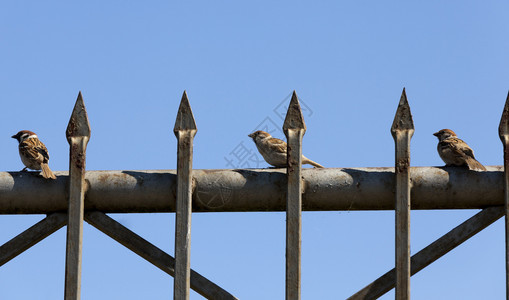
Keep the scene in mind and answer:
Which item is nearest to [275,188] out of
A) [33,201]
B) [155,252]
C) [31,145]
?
[155,252]

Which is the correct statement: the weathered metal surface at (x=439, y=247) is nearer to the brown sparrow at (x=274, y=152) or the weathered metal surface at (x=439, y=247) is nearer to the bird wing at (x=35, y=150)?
the brown sparrow at (x=274, y=152)

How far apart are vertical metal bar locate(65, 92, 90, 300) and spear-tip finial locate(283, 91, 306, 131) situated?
5.20 ft

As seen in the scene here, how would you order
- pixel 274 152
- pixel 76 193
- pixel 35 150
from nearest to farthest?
pixel 76 193 → pixel 35 150 → pixel 274 152

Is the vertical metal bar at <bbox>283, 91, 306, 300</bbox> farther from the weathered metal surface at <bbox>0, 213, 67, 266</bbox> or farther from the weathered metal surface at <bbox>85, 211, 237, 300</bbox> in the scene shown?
the weathered metal surface at <bbox>0, 213, 67, 266</bbox>

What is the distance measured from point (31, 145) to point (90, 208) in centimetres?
184

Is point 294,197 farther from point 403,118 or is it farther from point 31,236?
point 31,236

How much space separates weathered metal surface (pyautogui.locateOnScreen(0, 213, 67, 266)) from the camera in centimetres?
586

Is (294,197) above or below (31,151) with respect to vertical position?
below

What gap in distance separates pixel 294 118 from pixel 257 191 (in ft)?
2.11

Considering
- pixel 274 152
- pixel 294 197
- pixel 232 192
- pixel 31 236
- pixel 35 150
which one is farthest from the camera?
pixel 274 152

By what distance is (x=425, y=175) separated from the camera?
5.87 metres

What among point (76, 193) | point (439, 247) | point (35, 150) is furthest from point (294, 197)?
point (35, 150)

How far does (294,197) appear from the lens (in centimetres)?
555

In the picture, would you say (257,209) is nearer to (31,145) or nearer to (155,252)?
(155,252)
